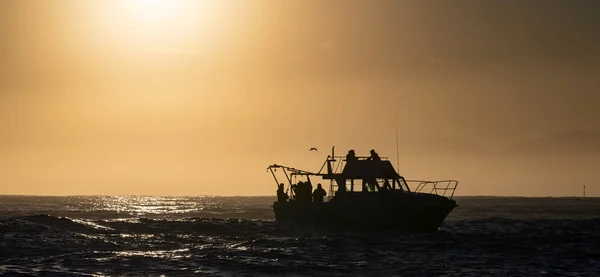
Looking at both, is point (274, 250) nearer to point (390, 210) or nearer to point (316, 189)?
point (390, 210)

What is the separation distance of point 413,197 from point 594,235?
1126 centimetres

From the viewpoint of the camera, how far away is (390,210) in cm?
4738

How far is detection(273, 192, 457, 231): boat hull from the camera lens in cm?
4697

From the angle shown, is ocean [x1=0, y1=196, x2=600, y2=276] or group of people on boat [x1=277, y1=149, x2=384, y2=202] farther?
group of people on boat [x1=277, y1=149, x2=384, y2=202]

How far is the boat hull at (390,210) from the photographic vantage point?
47.0 meters

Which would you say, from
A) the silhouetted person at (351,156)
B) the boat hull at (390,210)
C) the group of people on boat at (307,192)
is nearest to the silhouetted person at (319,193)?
the group of people on boat at (307,192)

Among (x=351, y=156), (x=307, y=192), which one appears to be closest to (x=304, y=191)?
(x=307, y=192)

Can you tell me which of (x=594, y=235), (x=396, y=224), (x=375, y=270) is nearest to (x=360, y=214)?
(x=396, y=224)

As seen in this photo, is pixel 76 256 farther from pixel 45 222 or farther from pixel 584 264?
pixel 584 264

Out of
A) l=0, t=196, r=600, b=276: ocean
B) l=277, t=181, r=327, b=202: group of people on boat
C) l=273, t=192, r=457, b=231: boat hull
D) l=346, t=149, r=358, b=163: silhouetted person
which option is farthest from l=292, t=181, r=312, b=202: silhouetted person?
l=346, t=149, r=358, b=163: silhouetted person

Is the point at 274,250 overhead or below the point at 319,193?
below

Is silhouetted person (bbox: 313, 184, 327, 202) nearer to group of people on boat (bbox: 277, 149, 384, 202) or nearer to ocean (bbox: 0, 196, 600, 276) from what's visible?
group of people on boat (bbox: 277, 149, 384, 202)

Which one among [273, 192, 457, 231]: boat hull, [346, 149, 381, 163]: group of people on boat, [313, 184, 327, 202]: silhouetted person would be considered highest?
[346, 149, 381, 163]: group of people on boat

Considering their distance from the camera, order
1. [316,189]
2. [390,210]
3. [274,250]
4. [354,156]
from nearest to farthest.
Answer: [274,250]
[390,210]
[354,156]
[316,189]
